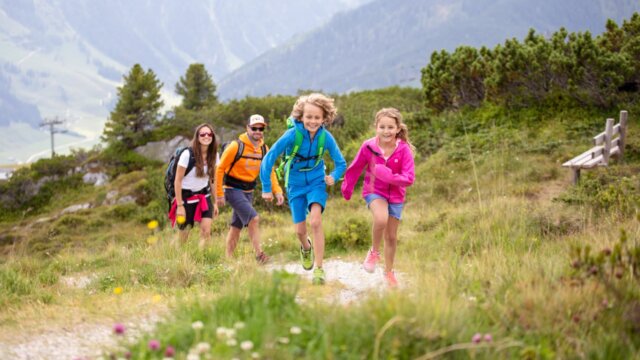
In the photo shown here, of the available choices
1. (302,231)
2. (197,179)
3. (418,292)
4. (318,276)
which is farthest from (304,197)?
(418,292)

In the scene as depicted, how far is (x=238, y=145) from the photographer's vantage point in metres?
7.23

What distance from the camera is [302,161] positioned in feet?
20.2

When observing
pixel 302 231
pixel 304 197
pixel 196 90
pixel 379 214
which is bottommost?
pixel 302 231

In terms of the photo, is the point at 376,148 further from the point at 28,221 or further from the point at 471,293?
the point at 28,221

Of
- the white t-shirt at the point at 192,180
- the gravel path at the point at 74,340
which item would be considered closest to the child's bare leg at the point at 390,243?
the gravel path at the point at 74,340

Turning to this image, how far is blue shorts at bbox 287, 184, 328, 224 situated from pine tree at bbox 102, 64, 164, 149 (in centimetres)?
3499

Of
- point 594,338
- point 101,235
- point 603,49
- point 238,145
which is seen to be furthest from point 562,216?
point 101,235

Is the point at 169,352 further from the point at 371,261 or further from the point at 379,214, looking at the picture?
the point at 371,261

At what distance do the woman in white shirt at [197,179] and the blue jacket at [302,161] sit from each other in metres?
1.66

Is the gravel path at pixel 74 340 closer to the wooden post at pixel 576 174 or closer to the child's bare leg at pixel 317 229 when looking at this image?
the child's bare leg at pixel 317 229

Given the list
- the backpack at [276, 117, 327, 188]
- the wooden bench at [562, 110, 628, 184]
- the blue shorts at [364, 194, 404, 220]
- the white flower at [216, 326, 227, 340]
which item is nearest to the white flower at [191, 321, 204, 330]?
the white flower at [216, 326, 227, 340]

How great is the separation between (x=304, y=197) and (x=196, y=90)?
146ft

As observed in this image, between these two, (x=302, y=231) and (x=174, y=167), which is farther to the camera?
(x=174, y=167)

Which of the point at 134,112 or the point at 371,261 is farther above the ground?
the point at 134,112
